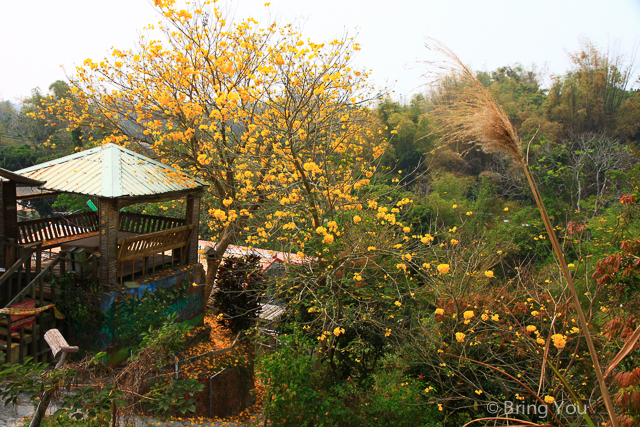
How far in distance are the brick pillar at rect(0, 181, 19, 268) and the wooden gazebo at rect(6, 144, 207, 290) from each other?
51mm

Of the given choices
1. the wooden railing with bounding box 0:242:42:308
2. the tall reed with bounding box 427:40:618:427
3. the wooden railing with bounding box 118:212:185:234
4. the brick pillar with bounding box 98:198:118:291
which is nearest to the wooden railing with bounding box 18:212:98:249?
the wooden railing with bounding box 0:242:42:308

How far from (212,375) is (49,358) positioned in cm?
265

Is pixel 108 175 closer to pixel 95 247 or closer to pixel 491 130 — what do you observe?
pixel 95 247

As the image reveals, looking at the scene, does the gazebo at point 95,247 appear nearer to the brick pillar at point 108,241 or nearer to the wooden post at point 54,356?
the brick pillar at point 108,241

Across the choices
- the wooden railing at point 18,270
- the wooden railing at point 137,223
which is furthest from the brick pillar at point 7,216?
the wooden railing at point 137,223

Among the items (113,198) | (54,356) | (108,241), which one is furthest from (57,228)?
(54,356)

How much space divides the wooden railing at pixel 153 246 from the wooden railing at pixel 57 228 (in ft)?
4.46

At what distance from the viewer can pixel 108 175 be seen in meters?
6.91

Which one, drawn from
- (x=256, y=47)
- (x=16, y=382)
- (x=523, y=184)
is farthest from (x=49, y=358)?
(x=523, y=184)

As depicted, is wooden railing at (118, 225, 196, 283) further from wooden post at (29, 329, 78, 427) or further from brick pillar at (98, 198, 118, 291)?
wooden post at (29, 329, 78, 427)

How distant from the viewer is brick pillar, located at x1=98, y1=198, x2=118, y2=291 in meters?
6.67

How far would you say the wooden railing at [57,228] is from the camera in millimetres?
7132

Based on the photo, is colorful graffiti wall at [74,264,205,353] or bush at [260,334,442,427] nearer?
bush at [260,334,442,427]

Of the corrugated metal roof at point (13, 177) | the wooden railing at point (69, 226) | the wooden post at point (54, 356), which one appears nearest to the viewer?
the wooden post at point (54, 356)
